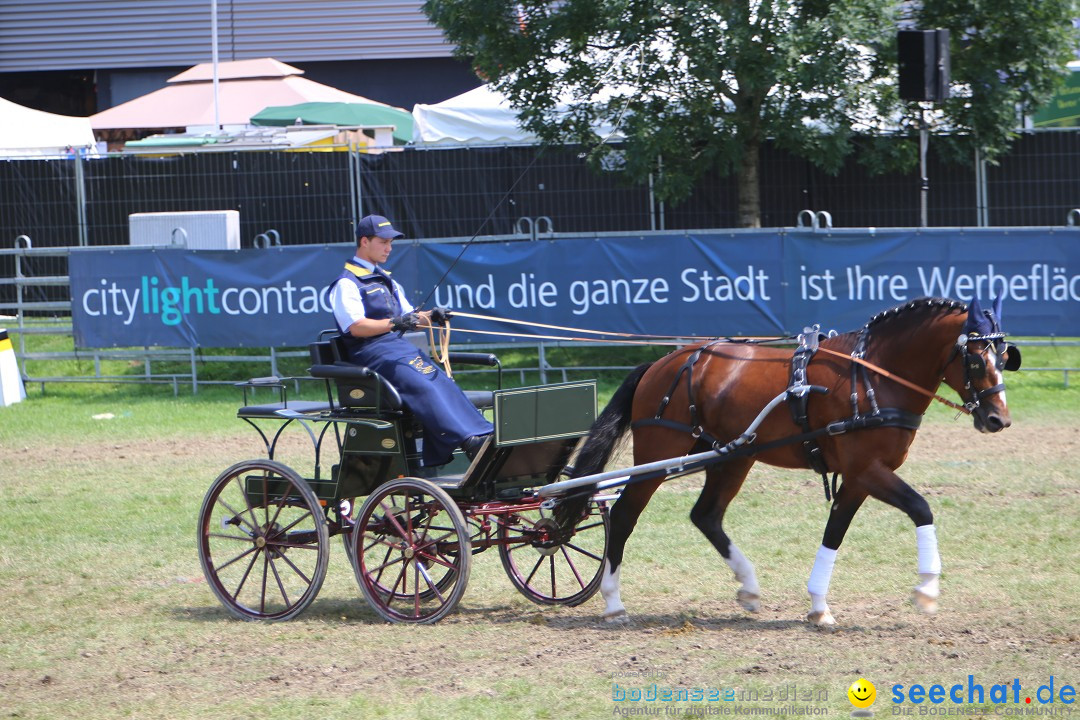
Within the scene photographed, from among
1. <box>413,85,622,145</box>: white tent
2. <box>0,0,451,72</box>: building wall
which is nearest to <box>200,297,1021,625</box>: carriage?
<box>413,85,622,145</box>: white tent

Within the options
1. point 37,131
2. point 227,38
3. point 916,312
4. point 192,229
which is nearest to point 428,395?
point 916,312

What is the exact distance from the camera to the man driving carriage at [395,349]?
6.73 metres

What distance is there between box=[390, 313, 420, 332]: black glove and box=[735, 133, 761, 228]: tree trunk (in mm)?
9266

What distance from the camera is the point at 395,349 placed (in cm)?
688

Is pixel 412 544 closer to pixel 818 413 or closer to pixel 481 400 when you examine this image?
pixel 481 400

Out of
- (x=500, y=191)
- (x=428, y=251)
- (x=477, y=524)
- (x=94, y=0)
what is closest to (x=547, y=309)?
(x=428, y=251)

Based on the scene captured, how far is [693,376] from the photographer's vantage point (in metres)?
6.65

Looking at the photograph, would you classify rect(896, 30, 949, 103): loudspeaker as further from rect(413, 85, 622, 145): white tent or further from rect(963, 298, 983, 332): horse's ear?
rect(963, 298, 983, 332): horse's ear

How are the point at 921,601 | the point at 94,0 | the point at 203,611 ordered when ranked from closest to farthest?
the point at 921,601 → the point at 203,611 → the point at 94,0

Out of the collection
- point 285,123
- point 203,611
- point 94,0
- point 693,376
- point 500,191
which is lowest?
point 203,611

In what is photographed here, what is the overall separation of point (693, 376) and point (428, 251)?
798cm

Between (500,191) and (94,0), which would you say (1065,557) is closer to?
(500,191)

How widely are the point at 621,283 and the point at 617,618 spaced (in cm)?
761

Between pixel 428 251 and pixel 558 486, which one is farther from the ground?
pixel 428 251
